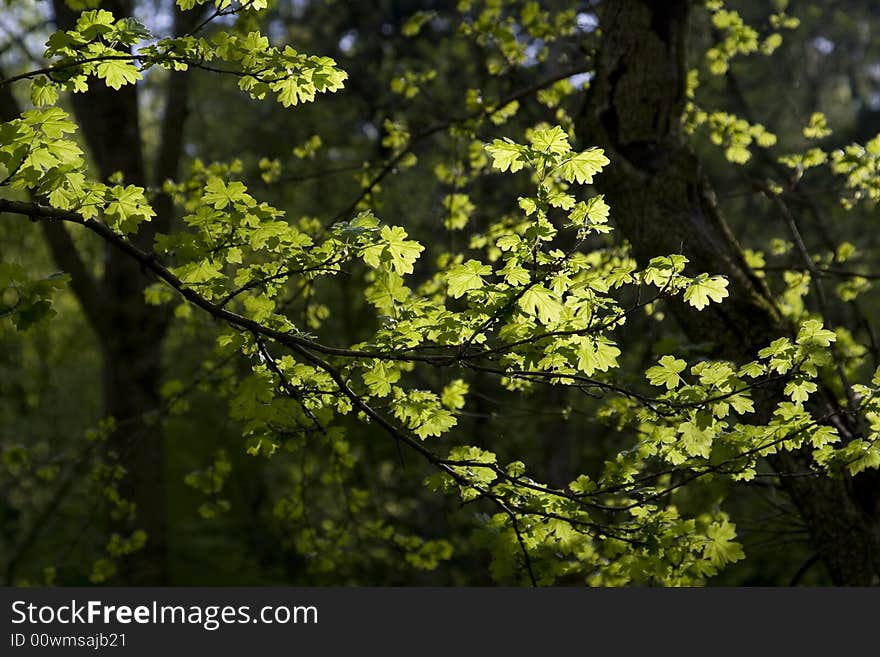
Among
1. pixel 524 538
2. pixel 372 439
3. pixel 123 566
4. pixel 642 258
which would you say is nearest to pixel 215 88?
pixel 372 439

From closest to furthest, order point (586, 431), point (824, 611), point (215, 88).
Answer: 1. point (824, 611)
2. point (586, 431)
3. point (215, 88)

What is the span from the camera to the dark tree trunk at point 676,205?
395cm

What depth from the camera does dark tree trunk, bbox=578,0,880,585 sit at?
3.95 meters

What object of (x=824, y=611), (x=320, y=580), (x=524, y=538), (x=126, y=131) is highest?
(x=126, y=131)

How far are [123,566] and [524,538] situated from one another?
4.23 meters

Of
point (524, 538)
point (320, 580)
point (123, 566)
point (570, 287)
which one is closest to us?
point (570, 287)

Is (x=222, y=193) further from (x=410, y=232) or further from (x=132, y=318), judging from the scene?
(x=132, y=318)

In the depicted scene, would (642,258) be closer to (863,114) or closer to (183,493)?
(183,493)

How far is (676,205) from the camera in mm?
4070

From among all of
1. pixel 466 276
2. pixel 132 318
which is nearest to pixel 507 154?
pixel 466 276

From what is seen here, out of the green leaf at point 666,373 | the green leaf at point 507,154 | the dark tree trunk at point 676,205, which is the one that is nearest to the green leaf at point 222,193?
the green leaf at point 507,154

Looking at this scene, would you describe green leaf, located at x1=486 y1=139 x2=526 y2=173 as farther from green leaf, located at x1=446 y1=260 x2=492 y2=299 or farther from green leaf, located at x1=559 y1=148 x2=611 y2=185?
green leaf, located at x1=446 y1=260 x2=492 y2=299

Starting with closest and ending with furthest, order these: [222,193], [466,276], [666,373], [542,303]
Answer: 1. [542,303]
2. [466,276]
3. [222,193]
4. [666,373]

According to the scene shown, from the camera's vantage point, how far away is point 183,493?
13195 mm
